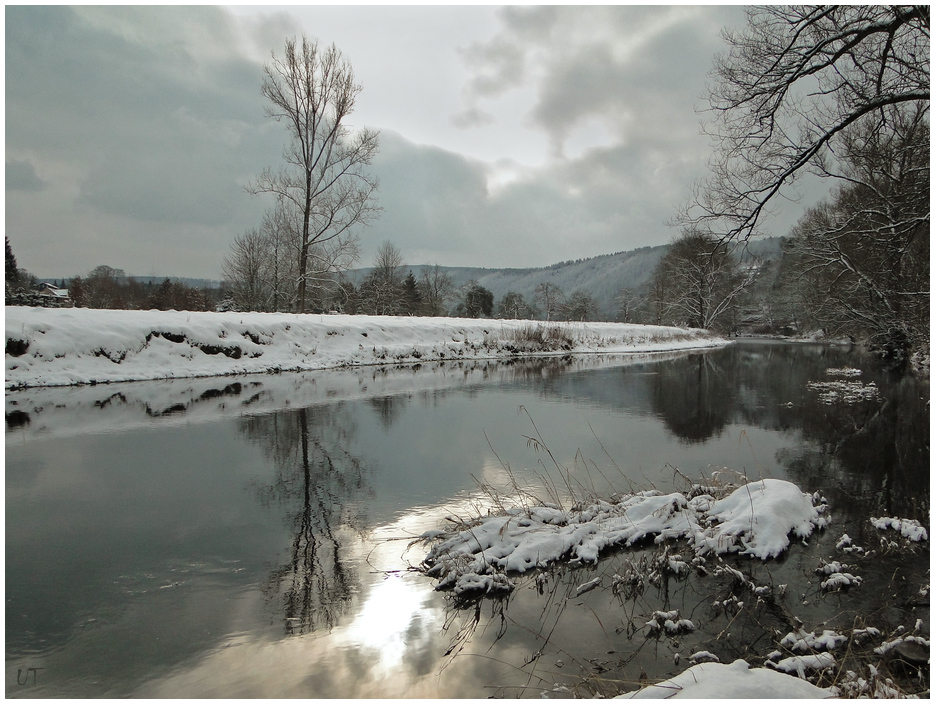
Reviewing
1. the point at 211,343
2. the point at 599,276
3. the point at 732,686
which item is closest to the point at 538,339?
the point at 211,343

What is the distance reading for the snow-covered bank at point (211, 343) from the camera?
1102 cm

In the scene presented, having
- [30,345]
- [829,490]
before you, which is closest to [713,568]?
[829,490]

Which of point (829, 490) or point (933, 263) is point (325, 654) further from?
point (933, 263)

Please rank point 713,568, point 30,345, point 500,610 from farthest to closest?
1. point 30,345
2. point 713,568
3. point 500,610

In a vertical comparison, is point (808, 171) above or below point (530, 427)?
above

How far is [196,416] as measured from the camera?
8195 mm

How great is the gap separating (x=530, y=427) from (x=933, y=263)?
17.0 ft

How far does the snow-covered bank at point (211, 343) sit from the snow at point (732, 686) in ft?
41.6

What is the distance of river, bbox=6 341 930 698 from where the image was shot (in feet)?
8.32

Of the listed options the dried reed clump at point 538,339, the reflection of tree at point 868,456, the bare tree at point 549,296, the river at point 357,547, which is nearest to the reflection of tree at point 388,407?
the river at point 357,547

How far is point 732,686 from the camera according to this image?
2.22 meters

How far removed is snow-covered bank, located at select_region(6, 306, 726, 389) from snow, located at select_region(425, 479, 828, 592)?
36.4 feet

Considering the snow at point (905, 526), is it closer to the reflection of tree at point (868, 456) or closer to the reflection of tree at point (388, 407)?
the reflection of tree at point (868, 456)

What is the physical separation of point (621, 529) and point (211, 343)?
13.1 m
